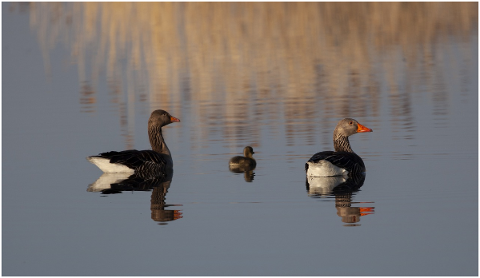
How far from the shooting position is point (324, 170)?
13164 millimetres

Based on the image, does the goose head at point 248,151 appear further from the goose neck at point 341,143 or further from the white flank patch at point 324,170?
the white flank patch at point 324,170

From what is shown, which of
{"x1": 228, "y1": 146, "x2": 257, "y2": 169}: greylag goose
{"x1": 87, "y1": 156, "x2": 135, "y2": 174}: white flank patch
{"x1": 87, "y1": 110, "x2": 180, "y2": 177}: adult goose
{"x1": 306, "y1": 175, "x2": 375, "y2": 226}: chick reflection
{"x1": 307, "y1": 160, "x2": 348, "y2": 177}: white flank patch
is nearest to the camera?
{"x1": 306, "y1": 175, "x2": 375, "y2": 226}: chick reflection

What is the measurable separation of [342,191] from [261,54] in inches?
644

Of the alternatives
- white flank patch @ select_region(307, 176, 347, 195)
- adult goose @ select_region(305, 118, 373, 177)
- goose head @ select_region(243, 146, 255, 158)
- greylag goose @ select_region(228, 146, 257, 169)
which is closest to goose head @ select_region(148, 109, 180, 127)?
goose head @ select_region(243, 146, 255, 158)

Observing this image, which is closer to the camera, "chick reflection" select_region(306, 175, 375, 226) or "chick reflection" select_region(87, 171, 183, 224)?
"chick reflection" select_region(306, 175, 375, 226)

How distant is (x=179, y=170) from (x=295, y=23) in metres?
19.2

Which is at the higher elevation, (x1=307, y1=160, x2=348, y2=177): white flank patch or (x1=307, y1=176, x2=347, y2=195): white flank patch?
(x1=307, y1=160, x2=348, y2=177): white flank patch

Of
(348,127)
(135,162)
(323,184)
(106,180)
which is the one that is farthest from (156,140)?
(323,184)

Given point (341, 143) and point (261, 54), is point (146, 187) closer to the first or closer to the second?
Result: point (341, 143)

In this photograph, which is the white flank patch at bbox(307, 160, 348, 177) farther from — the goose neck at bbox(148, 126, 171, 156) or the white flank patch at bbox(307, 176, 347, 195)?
the goose neck at bbox(148, 126, 171, 156)

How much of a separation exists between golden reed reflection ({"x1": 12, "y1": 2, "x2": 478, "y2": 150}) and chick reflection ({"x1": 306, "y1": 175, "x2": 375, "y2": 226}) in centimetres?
304

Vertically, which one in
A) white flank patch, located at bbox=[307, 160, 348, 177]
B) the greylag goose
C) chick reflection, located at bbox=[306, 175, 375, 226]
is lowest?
chick reflection, located at bbox=[306, 175, 375, 226]

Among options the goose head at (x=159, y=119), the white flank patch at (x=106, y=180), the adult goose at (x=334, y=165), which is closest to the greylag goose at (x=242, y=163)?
the adult goose at (x=334, y=165)

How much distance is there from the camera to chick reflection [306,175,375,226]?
1023 centimetres
